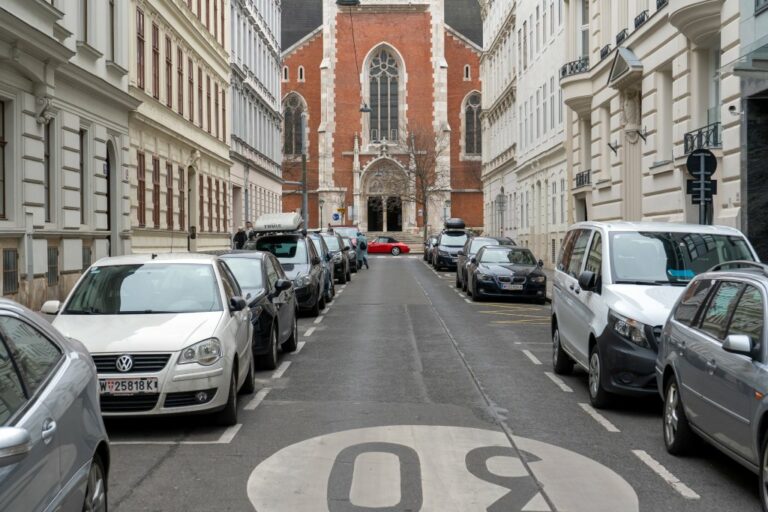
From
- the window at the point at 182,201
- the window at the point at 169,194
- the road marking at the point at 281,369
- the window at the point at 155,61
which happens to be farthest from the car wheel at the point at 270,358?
the window at the point at 182,201

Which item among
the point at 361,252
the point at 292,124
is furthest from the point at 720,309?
the point at 292,124

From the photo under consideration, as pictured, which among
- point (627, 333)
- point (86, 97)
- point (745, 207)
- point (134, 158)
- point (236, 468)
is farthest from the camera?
point (134, 158)

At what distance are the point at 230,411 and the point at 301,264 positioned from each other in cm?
1133

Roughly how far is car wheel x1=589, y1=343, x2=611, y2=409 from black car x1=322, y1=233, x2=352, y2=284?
2087 cm

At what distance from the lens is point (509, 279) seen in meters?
22.9

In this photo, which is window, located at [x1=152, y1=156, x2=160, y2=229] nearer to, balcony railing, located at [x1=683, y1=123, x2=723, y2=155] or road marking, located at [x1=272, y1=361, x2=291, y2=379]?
balcony railing, located at [x1=683, y1=123, x2=723, y2=155]

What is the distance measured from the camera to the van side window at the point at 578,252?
36.0 ft

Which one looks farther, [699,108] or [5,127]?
[699,108]

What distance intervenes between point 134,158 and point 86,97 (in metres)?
4.65

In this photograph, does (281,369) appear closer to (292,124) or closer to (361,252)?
(361,252)

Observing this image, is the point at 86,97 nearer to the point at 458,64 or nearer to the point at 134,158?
the point at 134,158

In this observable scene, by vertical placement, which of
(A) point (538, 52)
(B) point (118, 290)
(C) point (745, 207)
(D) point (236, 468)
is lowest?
(D) point (236, 468)

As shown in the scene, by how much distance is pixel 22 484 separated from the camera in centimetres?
354

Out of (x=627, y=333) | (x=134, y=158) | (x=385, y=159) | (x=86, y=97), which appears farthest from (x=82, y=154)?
(x=385, y=159)
